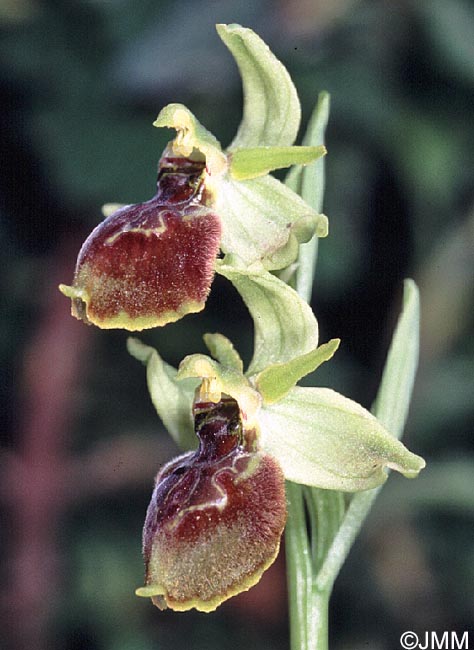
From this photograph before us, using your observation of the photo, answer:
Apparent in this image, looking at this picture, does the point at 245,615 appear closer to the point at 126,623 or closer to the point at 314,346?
the point at 126,623

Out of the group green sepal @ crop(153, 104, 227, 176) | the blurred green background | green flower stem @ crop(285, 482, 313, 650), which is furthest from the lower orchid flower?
the blurred green background

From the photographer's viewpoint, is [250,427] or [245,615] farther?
[245,615]

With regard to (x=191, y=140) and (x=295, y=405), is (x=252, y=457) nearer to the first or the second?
(x=295, y=405)

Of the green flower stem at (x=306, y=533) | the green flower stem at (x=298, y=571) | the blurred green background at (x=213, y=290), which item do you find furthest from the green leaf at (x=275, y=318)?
the blurred green background at (x=213, y=290)

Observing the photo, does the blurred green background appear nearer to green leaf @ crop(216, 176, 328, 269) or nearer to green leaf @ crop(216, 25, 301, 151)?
green leaf @ crop(216, 25, 301, 151)

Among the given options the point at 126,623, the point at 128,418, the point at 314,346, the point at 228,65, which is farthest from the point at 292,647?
the point at 128,418
